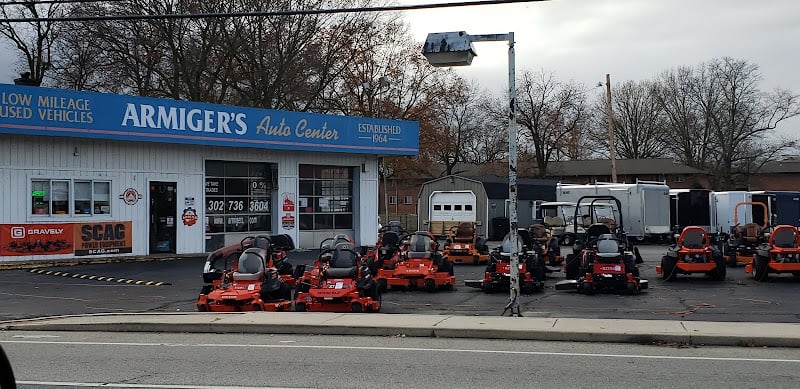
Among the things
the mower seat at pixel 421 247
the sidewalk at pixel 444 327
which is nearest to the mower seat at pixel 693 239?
the mower seat at pixel 421 247

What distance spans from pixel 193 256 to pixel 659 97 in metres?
54.5

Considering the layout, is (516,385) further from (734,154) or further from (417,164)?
(734,154)

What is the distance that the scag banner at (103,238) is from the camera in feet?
82.4

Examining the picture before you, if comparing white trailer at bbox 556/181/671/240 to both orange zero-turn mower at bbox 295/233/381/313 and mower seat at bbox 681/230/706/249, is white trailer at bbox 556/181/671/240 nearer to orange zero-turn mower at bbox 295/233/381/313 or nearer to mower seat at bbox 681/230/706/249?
mower seat at bbox 681/230/706/249

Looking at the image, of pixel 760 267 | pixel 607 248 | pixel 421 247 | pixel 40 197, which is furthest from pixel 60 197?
pixel 760 267

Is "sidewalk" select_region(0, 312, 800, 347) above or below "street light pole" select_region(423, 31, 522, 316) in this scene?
below

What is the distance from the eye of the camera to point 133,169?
26453mm

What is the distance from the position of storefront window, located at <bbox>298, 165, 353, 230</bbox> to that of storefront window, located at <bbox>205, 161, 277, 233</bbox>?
1.45m

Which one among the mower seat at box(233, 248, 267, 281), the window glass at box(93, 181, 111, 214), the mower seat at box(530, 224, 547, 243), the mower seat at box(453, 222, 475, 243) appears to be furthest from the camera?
the mower seat at box(453, 222, 475, 243)

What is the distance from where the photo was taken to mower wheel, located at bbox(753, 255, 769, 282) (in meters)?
20.1

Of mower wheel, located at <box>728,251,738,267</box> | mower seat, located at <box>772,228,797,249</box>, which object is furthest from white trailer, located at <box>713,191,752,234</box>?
mower seat, located at <box>772,228,797,249</box>

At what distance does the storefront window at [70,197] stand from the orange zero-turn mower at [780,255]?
18685mm

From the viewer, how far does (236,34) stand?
42344mm

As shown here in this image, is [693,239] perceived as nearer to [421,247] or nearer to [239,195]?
[421,247]
